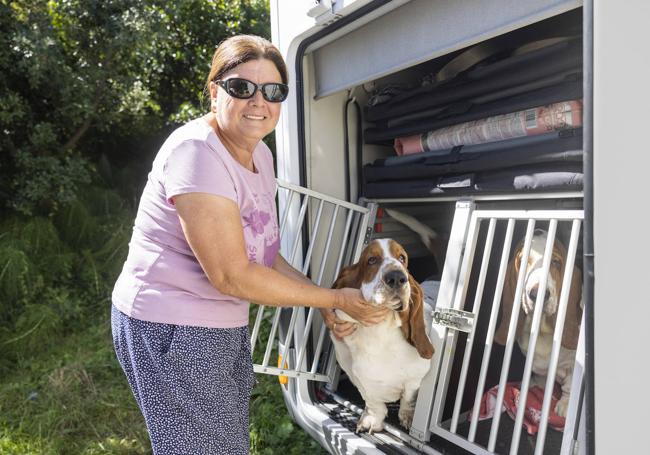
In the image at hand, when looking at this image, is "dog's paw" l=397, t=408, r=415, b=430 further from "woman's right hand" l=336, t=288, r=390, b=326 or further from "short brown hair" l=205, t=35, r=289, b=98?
"short brown hair" l=205, t=35, r=289, b=98

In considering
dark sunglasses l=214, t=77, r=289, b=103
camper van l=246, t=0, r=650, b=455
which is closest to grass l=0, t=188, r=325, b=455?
camper van l=246, t=0, r=650, b=455

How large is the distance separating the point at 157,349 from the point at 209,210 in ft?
1.63

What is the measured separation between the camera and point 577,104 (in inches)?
74.7

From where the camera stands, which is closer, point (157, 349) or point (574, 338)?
point (157, 349)

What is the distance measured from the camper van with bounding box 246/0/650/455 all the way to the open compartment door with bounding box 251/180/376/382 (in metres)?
0.01

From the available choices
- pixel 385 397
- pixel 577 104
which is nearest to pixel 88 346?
pixel 385 397

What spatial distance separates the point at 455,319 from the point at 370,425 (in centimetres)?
63

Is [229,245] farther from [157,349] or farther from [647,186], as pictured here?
[647,186]

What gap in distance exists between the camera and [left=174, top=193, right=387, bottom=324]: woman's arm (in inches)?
56.7

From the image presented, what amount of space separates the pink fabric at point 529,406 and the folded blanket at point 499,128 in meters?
1.08

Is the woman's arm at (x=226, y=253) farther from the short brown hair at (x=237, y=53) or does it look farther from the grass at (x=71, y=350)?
the grass at (x=71, y=350)

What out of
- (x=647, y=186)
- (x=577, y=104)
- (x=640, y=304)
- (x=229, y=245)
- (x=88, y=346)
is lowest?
(x=88, y=346)

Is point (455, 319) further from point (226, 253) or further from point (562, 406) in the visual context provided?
point (226, 253)

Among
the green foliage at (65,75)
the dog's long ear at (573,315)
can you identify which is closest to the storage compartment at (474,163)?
the dog's long ear at (573,315)
